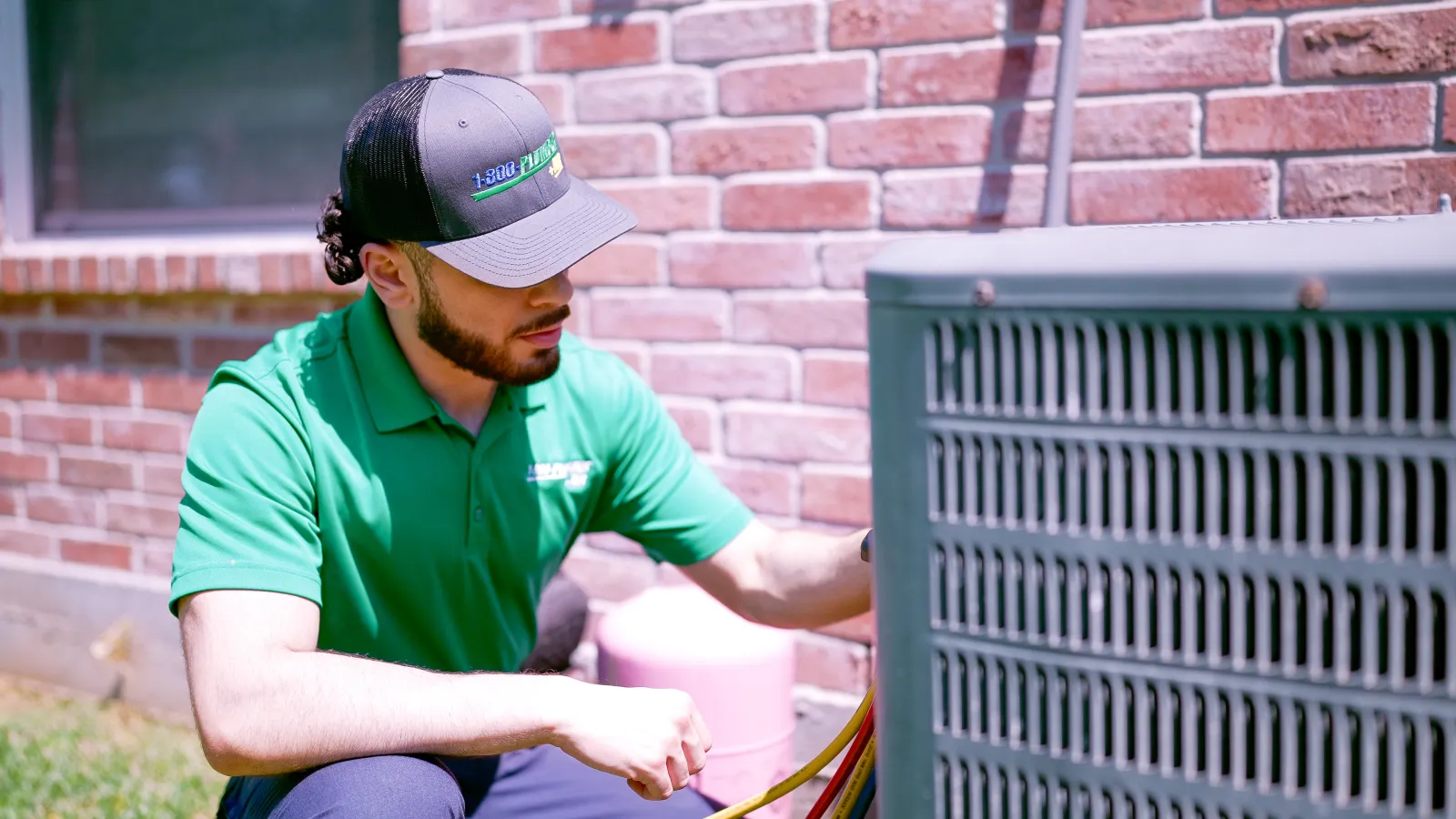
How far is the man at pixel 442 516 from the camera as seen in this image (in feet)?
4.21

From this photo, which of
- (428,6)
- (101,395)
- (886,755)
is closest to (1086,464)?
(886,755)

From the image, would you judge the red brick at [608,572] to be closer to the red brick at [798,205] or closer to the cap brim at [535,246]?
the red brick at [798,205]

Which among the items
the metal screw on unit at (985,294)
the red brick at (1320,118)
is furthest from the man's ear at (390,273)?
the red brick at (1320,118)

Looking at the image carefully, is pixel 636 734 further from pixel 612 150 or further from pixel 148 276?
pixel 148 276

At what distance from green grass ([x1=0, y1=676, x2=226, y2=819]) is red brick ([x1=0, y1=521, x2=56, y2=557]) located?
41 centimetres

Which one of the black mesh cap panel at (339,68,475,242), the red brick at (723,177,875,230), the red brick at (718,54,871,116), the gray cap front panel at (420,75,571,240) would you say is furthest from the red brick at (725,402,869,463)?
the black mesh cap panel at (339,68,475,242)

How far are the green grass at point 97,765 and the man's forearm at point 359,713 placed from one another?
1286 mm

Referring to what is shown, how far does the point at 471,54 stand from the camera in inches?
97.2

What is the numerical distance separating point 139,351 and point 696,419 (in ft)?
5.19

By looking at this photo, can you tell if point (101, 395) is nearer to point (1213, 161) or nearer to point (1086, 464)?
point (1213, 161)

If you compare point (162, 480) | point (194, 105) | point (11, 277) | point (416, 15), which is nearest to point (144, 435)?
point (162, 480)

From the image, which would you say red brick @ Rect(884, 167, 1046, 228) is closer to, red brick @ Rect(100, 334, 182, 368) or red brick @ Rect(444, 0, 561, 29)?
red brick @ Rect(444, 0, 561, 29)

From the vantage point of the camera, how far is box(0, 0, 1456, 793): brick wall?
180 cm

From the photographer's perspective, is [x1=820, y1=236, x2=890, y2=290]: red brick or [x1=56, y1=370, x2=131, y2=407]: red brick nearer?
[x1=820, y1=236, x2=890, y2=290]: red brick
